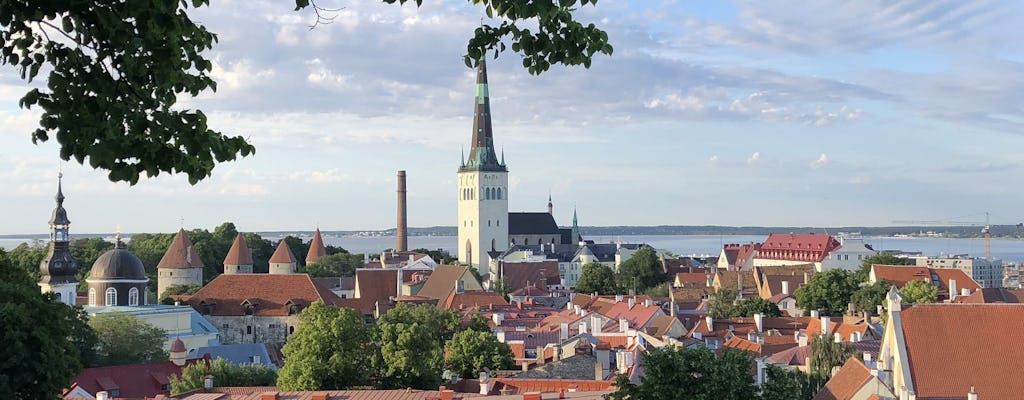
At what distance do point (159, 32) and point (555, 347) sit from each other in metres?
35.1

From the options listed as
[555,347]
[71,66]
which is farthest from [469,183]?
[71,66]

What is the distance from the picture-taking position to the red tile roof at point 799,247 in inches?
4611

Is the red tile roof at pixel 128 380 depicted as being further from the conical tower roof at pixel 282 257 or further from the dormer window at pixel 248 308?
the conical tower roof at pixel 282 257

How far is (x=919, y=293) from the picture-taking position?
6378 cm

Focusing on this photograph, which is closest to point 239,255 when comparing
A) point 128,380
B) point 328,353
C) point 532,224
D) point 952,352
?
point 128,380

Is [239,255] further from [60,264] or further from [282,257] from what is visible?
[60,264]

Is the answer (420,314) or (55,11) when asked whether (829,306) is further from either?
(55,11)

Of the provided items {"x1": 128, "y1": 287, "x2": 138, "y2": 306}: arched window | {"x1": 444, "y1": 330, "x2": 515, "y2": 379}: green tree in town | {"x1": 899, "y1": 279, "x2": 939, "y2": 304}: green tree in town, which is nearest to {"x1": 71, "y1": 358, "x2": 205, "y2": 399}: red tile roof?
{"x1": 444, "y1": 330, "x2": 515, "y2": 379}: green tree in town

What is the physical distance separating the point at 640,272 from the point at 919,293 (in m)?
34.1

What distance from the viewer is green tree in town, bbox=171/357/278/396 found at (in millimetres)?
34906

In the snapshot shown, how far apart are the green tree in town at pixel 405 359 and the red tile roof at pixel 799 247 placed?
8635 cm

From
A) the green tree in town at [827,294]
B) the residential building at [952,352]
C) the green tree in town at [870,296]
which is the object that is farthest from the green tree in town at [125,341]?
the green tree in town at [827,294]

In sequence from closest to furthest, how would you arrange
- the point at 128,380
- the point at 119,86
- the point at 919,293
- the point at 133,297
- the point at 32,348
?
the point at 119,86, the point at 32,348, the point at 128,380, the point at 133,297, the point at 919,293

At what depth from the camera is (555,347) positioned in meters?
40.9
